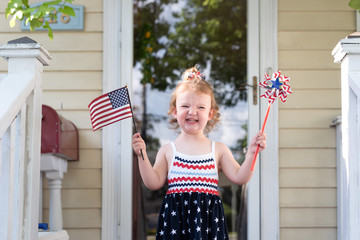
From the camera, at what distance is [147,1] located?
232 inches

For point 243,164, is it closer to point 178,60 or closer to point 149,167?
point 149,167

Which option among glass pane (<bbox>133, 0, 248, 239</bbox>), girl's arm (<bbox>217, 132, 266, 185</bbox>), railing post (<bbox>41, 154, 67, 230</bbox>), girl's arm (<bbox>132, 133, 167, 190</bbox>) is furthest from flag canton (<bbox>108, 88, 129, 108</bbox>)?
glass pane (<bbox>133, 0, 248, 239</bbox>)

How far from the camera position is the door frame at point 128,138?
4.26 m

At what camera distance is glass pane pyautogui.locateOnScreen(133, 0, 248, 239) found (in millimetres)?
6016

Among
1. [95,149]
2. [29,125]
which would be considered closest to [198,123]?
[29,125]

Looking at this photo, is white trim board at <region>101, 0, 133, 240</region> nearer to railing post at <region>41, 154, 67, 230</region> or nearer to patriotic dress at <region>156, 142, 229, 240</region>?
railing post at <region>41, 154, 67, 230</region>

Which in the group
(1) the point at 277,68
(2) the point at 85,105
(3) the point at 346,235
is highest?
(1) the point at 277,68

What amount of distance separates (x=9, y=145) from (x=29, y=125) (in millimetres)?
279

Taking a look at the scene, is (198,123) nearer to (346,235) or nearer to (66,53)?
(346,235)

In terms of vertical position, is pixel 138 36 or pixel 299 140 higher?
pixel 138 36

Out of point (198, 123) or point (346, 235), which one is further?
point (198, 123)

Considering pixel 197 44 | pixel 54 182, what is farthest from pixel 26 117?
pixel 197 44

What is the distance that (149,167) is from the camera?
305 cm

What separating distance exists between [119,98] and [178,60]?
11.0 feet
